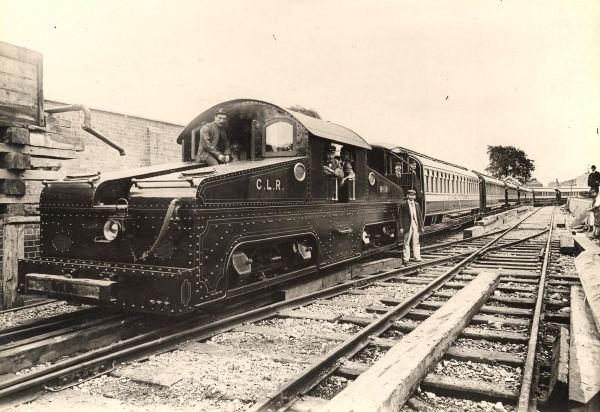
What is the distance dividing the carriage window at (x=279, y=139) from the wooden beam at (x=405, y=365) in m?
2.97

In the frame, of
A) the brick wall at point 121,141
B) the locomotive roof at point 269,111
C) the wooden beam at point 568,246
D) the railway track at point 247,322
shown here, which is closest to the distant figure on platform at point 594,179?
the wooden beam at point 568,246

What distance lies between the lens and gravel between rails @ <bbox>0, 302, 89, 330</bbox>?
5.74 metres

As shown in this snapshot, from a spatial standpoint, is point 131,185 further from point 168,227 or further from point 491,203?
point 491,203

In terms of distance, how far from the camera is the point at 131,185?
16.6ft

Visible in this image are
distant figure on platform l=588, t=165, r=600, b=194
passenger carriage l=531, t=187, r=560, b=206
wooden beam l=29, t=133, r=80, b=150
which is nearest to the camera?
wooden beam l=29, t=133, r=80, b=150

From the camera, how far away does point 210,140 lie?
640 cm

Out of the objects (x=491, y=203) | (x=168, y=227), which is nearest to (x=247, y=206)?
(x=168, y=227)

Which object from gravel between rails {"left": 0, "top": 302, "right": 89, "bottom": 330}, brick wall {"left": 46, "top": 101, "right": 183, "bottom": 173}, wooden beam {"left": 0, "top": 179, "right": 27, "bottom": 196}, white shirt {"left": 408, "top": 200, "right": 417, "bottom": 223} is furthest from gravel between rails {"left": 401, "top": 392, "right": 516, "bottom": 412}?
white shirt {"left": 408, "top": 200, "right": 417, "bottom": 223}

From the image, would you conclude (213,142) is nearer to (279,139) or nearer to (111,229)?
(279,139)

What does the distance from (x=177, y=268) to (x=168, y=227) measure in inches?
15.9

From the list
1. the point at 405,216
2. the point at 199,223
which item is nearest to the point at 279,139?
the point at 199,223

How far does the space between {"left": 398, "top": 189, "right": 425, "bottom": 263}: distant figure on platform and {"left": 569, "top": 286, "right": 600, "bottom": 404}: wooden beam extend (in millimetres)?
5263

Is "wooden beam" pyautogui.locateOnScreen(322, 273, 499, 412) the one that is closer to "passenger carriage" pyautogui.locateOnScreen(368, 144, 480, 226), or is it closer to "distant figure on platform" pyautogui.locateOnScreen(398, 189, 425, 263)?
"distant figure on platform" pyautogui.locateOnScreen(398, 189, 425, 263)

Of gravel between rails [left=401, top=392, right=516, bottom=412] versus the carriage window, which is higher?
the carriage window
